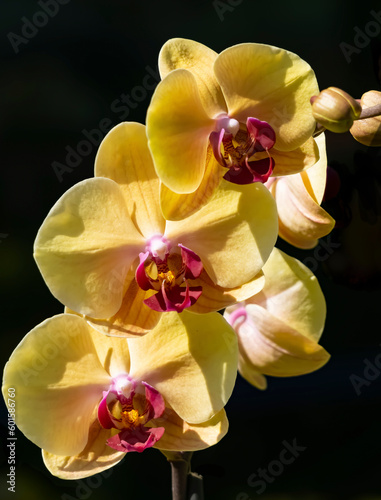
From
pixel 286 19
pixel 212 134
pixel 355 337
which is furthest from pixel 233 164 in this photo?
pixel 355 337

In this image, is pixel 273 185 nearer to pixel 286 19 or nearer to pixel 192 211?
pixel 192 211

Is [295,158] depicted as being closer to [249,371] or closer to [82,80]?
[249,371]

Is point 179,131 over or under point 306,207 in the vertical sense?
over
